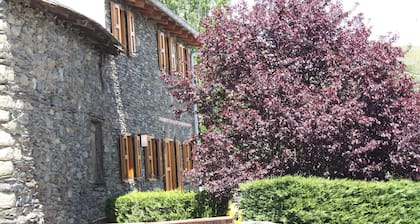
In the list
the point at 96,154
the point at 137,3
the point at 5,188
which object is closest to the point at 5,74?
the point at 5,188

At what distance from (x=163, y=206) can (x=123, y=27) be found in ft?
17.6

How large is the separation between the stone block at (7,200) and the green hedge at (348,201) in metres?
4.11

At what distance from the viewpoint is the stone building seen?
33.6 feet

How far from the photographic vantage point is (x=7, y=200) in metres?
9.83

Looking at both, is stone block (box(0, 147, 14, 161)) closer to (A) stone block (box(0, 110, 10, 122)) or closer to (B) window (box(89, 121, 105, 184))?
(A) stone block (box(0, 110, 10, 122))

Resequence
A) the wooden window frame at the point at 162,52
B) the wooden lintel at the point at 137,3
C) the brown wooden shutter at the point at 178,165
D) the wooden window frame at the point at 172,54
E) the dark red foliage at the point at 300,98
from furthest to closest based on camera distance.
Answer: the brown wooden shutter at the point at 178,165
the wooden window frame at the point at 172,54
the wooden window frame at the point at 162,52
the wooden lintel at the point at 137,3
the dark red foliage at the point at 300,98

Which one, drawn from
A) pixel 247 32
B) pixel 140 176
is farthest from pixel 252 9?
pixel 140 176

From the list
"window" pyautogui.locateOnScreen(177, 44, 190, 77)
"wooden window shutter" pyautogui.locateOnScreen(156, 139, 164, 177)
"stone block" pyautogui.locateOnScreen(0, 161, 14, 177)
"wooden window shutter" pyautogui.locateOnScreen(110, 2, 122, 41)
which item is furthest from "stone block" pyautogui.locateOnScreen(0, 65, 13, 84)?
"window" pyautogui.locateOnScreen(177, 44, 190, 77)

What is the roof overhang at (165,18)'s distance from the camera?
1836 cm

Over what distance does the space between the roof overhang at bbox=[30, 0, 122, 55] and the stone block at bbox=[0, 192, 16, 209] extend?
3.06 meters

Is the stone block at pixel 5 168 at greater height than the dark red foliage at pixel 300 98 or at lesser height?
lesser

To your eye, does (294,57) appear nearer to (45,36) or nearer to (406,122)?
(406,122)

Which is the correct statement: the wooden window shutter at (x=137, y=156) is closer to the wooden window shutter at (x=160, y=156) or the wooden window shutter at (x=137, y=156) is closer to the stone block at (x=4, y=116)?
the wooden window shutter at (x=160, y=156)

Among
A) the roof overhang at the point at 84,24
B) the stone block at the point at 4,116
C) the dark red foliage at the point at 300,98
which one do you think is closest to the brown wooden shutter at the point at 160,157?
the roof overhang at the point at 84,24
